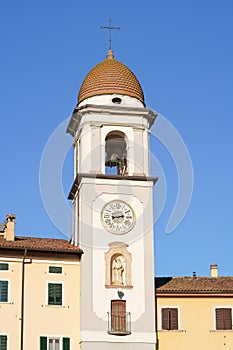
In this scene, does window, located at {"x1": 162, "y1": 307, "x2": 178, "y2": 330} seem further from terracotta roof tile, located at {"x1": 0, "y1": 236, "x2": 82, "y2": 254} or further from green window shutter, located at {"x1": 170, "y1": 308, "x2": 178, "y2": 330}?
terracotta roof tile, located at {"x1": 0, "y1": 236, "x2": 82, "y2": 254}

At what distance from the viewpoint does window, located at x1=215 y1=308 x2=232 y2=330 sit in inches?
1753

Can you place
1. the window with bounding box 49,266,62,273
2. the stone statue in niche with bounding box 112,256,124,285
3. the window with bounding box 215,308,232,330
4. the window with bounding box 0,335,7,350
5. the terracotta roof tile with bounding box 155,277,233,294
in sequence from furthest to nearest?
Result: 1. the terracotta roof tile with bounding box 155,277,233,294
2. the window with bounding box 215,308,232,330
3. the window with bounding box 49,266,62,273
4. the stone statue in niche with bounding box 112,256,124,285
5. the window with bounding box 0,335,7,350

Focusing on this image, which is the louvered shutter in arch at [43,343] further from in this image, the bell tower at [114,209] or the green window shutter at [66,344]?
the bell tower at [114,209]

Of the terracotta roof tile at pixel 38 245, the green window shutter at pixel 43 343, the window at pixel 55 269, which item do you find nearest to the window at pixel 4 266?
the terracotta roof tile at pixel 38 245

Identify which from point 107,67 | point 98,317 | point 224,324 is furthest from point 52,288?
point 107,67

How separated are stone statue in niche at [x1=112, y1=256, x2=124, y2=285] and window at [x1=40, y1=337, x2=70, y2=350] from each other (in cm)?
382

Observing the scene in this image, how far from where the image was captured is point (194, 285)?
149 ft

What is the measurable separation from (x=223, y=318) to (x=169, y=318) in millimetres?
2879

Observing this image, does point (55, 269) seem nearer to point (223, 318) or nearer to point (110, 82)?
point (223, 318)

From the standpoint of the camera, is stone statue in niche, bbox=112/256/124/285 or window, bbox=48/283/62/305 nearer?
window, bbox=48/283/62/305

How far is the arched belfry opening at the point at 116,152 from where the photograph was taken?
4672 cm

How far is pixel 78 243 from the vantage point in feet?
147

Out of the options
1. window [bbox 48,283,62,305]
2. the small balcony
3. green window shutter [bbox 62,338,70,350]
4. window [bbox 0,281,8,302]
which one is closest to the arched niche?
the small balcony

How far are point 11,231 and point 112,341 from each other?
7.89 meters
